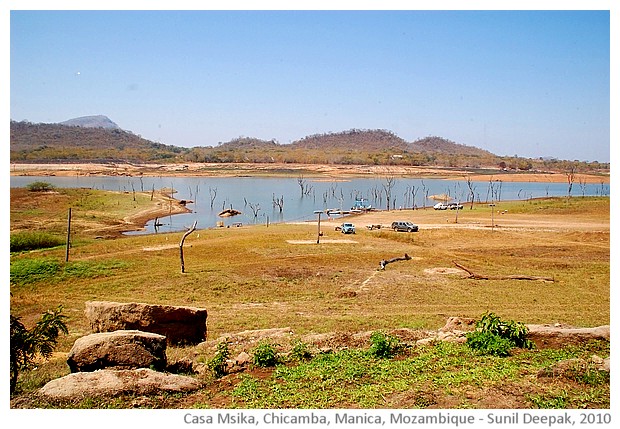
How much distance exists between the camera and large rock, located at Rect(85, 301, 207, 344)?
36.4ft

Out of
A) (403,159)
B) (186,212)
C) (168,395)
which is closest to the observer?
(168,395)

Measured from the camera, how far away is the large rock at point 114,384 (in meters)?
6.24

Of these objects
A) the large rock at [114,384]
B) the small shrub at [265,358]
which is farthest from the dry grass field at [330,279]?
the small shrub at [265,358]

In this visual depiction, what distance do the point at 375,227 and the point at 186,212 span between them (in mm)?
26169

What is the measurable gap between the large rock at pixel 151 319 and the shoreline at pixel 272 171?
103 meters

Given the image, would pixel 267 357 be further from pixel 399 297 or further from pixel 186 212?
pixel 186 212

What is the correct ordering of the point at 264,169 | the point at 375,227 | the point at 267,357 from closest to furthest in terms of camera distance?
1. the point at 267,357
2. the point at 375,227
3. the point at 264,169

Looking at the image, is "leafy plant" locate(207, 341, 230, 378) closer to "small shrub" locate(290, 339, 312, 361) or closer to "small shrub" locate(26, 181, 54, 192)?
"small shrub" locate(290, 339, 312, 361)

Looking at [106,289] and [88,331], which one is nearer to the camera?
[88,331]

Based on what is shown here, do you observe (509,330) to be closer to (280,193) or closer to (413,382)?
(413,382)

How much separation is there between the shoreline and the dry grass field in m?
80.5

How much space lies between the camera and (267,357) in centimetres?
796

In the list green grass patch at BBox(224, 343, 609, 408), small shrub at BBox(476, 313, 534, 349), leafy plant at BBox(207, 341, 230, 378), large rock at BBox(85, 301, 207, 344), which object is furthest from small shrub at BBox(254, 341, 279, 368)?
large rock at BBox(85, 301, 207, 344)

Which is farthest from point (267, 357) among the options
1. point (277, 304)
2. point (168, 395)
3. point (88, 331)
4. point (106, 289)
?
point (106, 289)
